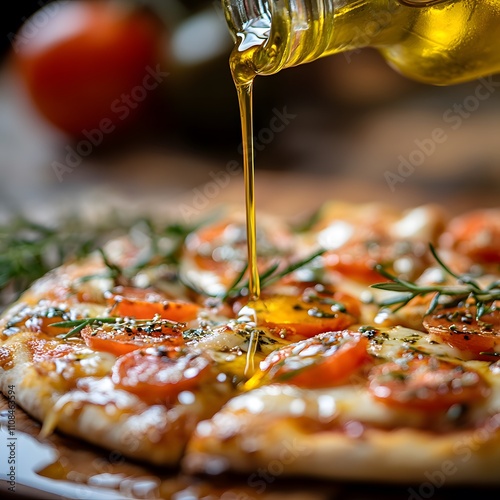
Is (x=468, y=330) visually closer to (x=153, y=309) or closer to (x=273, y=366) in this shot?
(x=273, y=366)

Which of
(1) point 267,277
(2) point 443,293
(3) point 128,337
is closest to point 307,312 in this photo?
(1) point 267,277

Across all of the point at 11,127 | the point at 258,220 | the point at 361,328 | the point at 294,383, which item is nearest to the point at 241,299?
the point at 361,328

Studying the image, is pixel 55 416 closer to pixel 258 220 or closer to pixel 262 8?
pixel 262 8

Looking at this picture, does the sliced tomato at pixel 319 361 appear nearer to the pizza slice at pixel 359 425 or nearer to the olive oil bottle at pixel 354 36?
the pizza slice at pixel 359 425

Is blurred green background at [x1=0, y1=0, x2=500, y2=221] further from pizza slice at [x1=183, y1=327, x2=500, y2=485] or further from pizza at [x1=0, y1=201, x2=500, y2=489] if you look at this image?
pizza slice at [x1=183, y1=327, x2=500, y2=485]

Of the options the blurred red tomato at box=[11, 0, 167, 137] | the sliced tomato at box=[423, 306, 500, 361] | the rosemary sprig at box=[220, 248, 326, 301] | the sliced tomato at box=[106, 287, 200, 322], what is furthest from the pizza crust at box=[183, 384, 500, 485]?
the blurred red tomato at box=[11, 0, 167, 137]

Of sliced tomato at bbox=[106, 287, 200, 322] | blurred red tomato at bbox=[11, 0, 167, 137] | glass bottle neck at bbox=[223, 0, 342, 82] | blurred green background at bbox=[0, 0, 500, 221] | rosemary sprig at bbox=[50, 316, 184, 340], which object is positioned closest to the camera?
glass bottle neck at bbox=[223, 0, 342, 82]

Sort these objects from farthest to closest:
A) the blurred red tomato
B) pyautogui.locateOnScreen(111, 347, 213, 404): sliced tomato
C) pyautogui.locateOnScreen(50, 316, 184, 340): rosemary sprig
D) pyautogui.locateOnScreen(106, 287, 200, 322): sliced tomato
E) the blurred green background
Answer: the blurred red tomato, the blurred green background, pyautogui.locateOnScreen(106, 287, 200, 322): sliced tomato, pyautogui.locateOnScreen(50, 316, 184, 340): rosemary sprig, pyautogui.locateOnScreen(111, 347, 213, 404): sliced tomato
